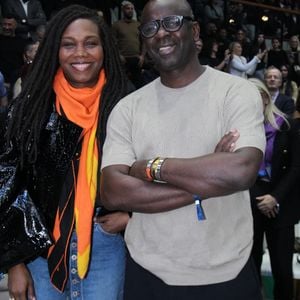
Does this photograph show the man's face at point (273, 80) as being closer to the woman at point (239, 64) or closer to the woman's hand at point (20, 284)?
the woman at point (239, 64)

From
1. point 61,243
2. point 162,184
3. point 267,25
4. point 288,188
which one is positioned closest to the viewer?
point 162,184

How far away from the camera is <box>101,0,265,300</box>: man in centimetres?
169

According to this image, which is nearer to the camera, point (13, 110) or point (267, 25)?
point (13, 110)

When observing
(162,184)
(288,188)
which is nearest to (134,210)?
(162,184)

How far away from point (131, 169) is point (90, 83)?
1.82ft

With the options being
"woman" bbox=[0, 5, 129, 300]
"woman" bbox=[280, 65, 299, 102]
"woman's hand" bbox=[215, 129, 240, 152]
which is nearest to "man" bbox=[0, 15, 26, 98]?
"woman" bbox=[280, 65, 299, 102]

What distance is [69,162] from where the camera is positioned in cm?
215

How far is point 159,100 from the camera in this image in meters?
1.86

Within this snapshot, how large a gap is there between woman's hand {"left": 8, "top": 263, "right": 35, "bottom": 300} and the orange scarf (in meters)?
0.19

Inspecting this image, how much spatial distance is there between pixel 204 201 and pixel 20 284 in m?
0.86

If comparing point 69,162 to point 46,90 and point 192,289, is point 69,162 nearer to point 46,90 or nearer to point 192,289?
point 46,90

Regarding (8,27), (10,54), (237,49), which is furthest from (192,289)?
(237,49)

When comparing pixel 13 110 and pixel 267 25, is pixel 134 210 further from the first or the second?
pixel 267 25

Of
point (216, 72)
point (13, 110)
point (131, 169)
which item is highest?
point (216, 72)
